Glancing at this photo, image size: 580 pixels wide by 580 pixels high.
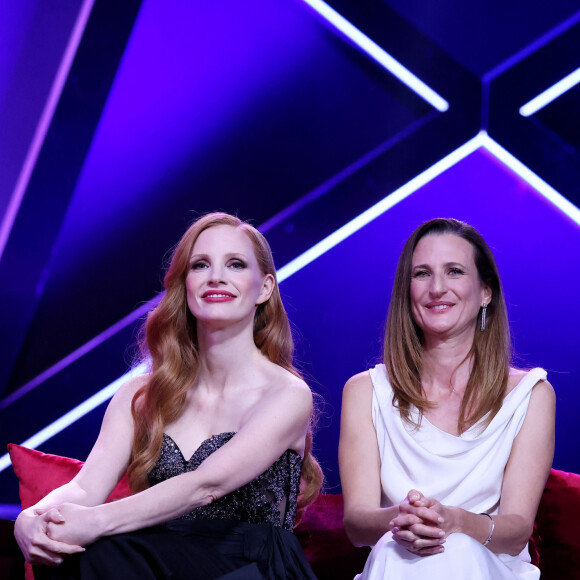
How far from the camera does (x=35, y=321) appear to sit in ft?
12.0

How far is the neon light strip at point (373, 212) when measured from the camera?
3.55 m

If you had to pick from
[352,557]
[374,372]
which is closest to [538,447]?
[374,372]

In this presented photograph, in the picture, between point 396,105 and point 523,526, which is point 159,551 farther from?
point 396,105

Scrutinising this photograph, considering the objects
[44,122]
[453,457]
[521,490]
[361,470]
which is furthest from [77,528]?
[44,122]

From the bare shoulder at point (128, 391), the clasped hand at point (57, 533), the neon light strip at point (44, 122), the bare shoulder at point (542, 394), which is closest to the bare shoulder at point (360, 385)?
the bare shoulder at point (542, 394)

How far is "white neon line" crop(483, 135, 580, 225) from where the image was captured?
353 cm

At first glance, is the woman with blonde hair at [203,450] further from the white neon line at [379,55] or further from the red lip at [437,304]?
the white neon line at [379,55]

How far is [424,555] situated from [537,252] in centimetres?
165

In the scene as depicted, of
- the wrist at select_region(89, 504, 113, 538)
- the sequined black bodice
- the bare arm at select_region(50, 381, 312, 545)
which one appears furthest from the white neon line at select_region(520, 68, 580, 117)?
the wrist at select_region(89, 504, 113, 538)

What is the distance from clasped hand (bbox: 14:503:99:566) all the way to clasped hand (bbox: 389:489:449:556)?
0.82 m

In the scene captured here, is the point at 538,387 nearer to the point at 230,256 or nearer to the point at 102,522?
the point at 230,256

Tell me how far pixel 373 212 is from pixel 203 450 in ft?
4.48

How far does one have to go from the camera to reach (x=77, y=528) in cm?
235

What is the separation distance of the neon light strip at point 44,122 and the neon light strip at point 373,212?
30.4 inches
